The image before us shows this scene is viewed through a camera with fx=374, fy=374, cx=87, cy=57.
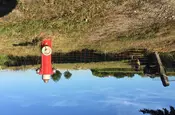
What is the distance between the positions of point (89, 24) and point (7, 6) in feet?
12.7

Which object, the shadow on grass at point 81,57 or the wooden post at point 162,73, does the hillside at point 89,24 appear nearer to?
the shadow on grass at point 81,57

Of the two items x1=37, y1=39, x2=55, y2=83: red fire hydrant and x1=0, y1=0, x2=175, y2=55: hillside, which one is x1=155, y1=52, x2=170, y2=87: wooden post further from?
x1=37, y1=39, x2=55, y2=83: red fire hydrant

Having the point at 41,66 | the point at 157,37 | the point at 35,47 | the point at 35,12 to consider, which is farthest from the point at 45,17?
the point at 157,37

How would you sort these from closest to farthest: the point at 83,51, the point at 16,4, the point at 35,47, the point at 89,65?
the point at 16,4 < the point at 35,47 < the point at 83,51 < the point at 89,65

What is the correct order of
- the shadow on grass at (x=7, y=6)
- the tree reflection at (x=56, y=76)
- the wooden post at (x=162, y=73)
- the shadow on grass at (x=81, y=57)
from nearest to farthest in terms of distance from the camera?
the shadow on grass at (x=7, y=6)
the wooden post at (x=162, y=73)
the shadow on grass at (x=81, y=57)
the tree reflection at (x=56, y=76)

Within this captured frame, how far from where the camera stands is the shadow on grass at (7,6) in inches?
619

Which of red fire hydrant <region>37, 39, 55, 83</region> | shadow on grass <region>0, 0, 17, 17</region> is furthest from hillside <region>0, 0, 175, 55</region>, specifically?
red fire hydrant <region>37, 39, 55, 83</region>

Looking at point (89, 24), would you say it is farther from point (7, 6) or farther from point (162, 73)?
point (162, 73)

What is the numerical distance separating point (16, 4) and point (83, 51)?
540 centimetres

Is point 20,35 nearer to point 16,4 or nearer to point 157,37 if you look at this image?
point 16,4

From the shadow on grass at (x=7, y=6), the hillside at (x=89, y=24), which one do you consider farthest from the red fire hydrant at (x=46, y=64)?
the shadow on grass at (x=7, y=6)

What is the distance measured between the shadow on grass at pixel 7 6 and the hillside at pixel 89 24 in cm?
18

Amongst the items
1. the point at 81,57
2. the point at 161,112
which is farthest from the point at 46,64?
the point at 161,112

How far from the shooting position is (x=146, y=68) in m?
21.0
